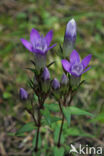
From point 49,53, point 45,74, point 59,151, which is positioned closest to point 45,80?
point 45,74

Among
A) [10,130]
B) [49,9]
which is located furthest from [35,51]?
[49,9]

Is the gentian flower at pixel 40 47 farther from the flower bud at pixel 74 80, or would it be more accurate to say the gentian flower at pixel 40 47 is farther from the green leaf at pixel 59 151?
the green leaf at pixel 59 151

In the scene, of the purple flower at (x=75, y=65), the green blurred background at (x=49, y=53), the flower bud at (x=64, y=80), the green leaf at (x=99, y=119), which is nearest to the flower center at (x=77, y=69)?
the purple flower at (x=75, y=65)

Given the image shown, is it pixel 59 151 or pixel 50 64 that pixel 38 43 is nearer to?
pixel 50 64

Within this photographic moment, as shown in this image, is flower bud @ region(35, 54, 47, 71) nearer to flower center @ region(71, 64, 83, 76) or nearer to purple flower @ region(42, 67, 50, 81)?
purple flower @ region(42, 67, 50, 81)

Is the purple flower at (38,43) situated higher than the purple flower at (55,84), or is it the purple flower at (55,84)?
the purple flower at (38,43)

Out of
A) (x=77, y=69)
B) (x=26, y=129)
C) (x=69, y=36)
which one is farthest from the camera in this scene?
(x=26, y=129)
